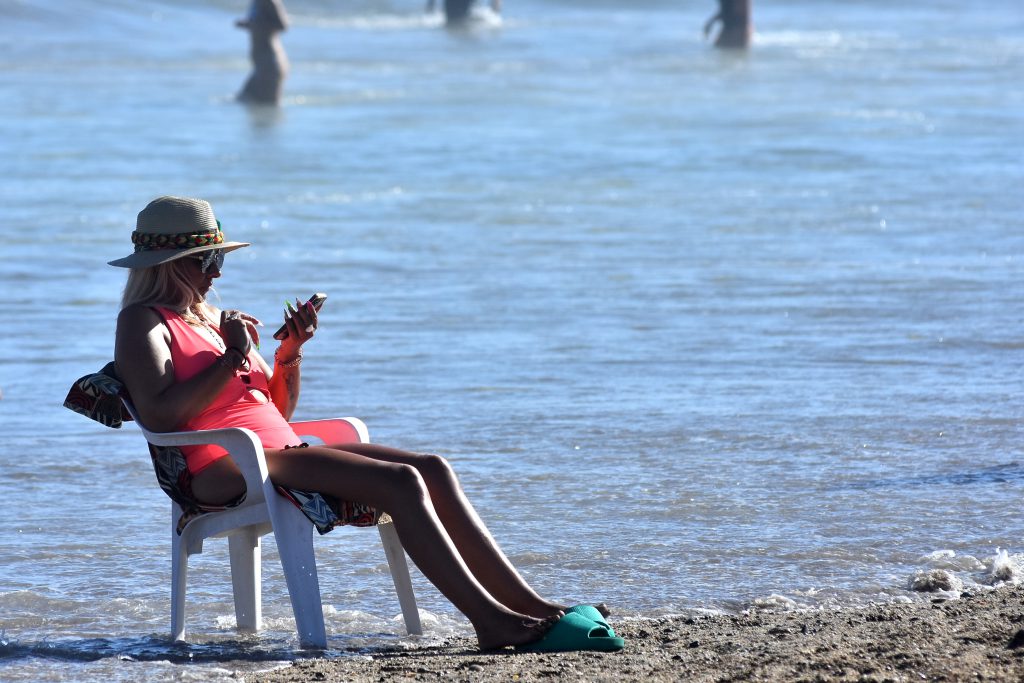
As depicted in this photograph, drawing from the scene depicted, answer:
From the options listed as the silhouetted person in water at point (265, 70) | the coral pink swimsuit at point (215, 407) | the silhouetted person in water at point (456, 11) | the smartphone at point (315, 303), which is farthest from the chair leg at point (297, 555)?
the silhouetted person in water at point (456, 11)

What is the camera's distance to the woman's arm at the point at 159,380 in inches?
177

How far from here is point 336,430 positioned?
4.96m

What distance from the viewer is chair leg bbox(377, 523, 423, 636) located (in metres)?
4.66

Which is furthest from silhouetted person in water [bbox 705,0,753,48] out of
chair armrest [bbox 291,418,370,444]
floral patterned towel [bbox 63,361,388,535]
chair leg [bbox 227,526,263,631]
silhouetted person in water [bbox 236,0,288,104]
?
floral patterned towel [bbox 63,361,388,535]

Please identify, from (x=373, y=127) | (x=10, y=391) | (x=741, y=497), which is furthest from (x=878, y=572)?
(x=373, y=127)

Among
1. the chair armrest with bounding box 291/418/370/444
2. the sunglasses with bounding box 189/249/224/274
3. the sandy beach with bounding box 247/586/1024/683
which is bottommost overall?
the sandy beach with bounding box 247/586/1024/683

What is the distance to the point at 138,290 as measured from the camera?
184 inches

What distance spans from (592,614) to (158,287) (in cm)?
145

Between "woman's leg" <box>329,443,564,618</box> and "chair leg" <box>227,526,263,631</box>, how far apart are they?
0.43 metres

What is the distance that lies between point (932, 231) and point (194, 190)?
274 inches

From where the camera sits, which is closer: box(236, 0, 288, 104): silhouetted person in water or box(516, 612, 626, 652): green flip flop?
box(516, 612, 626, 652): green flip flop

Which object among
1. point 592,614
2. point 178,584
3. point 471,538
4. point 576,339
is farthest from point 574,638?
point 576,339

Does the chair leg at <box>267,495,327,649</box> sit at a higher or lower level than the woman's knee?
lower

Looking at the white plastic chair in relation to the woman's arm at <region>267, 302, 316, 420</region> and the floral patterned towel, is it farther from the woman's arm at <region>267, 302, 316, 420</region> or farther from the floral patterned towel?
the woman's arm at <region>267, 302, 316, 420</region>
